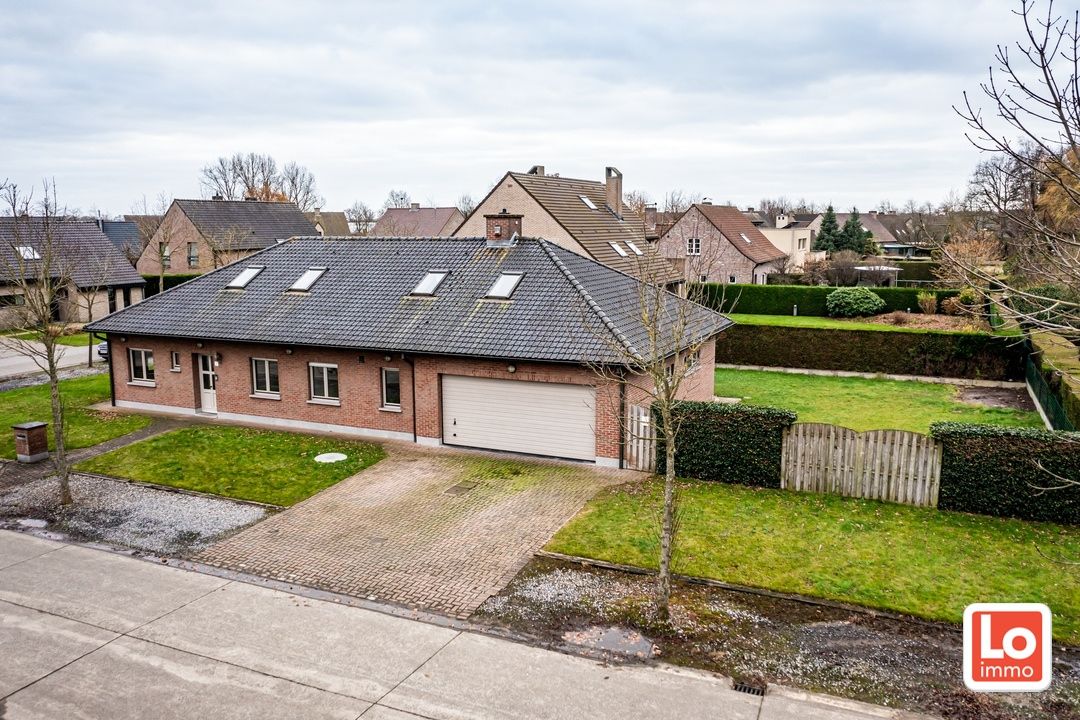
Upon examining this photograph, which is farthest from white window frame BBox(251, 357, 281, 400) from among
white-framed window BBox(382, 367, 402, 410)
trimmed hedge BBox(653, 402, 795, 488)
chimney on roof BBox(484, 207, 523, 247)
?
trimmed hedge BBox(653, 402, 795, 488)

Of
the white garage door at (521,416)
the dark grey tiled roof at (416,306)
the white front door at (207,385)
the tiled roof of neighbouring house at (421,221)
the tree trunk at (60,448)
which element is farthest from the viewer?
the tiled roof of neighbouring house at (421,221)

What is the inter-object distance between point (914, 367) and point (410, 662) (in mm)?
24407

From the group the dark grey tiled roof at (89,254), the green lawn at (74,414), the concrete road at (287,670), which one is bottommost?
the concrete road at (287,670)

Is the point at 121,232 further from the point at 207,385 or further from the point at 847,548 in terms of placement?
the point at 847,548

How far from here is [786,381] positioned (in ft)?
92.8

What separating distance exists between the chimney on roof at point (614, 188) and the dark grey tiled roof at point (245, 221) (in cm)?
2456

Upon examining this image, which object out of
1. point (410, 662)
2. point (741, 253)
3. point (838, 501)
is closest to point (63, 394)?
point (410, 662)

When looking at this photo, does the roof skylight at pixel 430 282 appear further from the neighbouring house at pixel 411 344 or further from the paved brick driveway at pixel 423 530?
the paved brick driveway at pixel 423 530

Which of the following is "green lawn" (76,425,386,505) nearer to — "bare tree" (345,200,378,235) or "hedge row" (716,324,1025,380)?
"hedge row" (716,324,1025,380)

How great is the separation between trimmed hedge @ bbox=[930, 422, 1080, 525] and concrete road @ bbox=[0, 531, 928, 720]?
23.5 feet

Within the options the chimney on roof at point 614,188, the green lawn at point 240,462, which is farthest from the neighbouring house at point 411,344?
the chimney on roof at point 614,188

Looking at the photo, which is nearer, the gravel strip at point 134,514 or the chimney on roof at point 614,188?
the gravel strip at point 134,514

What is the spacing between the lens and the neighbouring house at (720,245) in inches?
1986

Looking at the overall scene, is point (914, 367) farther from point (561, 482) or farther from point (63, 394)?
point (63, 394)
